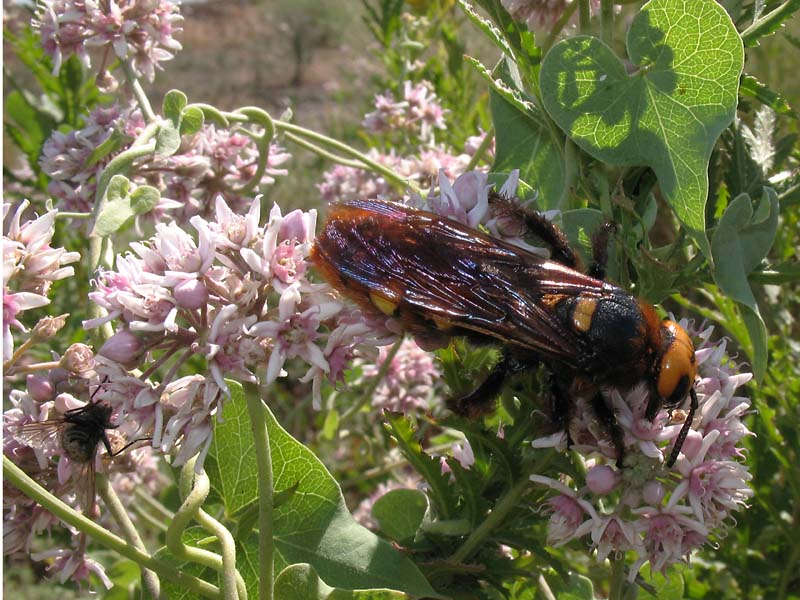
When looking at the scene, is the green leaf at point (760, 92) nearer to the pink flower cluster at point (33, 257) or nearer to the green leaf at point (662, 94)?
the green leaf at point (662, 94)

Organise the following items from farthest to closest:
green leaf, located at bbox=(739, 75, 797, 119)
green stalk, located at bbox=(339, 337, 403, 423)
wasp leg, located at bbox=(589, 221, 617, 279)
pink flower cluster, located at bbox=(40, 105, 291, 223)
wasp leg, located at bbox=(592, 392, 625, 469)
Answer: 1. green stalk, located at bbox=(339, 337, 403, 423)
2. pink flower cluster, located at bbox=(40, 105, 291, 223)
3. green leaf, located at bbox=(739, 75, 797, 119)
4. wasp leg, located at bbox=(589, 221, 617, 279)
5. wasp leg, located at bbox=(592, 392, 625, 469)

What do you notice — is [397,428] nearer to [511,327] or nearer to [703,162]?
[511,327]

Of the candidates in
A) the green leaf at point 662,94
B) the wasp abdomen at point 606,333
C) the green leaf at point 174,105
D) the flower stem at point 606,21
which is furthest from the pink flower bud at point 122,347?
the flower stem at point 606,21

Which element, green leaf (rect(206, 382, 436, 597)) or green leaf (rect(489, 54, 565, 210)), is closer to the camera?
green leaf (rect(206, 382, 436, 597))

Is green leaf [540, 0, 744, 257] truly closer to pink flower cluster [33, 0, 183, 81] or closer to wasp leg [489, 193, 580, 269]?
wasp leg [489, 193, 580, 269]

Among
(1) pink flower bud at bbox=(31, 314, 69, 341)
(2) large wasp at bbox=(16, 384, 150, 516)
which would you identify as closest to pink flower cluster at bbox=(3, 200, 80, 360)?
(1) pink flower bud at bbox=(31, 314, 69, 341)

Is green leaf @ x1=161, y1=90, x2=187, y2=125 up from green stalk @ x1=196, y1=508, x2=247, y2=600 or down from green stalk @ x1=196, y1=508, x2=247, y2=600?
up

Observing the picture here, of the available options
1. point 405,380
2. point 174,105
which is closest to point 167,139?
point 174,105
